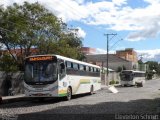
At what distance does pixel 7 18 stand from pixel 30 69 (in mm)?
16797

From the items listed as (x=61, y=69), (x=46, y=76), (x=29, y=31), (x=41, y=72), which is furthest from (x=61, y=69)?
(x=29, y=31)

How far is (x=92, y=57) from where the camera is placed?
429 ft

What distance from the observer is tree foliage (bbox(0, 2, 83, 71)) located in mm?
40969

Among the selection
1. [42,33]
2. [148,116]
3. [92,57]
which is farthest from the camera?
[92,57]

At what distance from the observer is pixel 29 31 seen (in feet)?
136

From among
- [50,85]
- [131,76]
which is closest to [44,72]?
[50,85]

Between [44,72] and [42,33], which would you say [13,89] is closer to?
[42,33]

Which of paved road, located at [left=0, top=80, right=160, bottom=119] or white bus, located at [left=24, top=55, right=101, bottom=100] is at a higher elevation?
white bus, located at [left=24, top=55, right=101, bottom=100]

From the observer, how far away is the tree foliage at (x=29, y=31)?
40969 millimetres

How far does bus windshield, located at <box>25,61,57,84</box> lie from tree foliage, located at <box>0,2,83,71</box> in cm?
1460

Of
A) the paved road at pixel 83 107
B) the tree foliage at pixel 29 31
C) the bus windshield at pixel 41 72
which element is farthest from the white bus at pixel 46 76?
the tree foliage at pixel 29 31

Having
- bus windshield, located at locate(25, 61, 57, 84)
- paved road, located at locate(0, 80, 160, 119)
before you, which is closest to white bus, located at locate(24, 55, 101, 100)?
bus windshield, located at locate(25, 61, 57, 84)

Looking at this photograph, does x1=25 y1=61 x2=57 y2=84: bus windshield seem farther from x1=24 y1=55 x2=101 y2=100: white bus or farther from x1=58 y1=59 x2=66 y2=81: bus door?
x1=58 y1=59 x2=66 y2=81: bus door

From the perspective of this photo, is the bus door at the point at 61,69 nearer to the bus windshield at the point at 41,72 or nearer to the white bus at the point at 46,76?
the white bus at the point at 46,76
